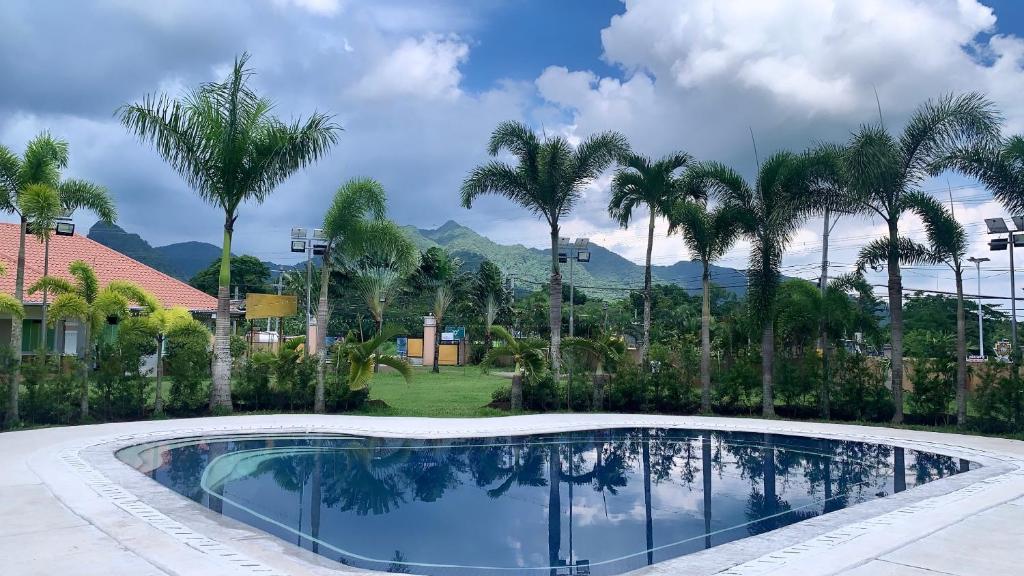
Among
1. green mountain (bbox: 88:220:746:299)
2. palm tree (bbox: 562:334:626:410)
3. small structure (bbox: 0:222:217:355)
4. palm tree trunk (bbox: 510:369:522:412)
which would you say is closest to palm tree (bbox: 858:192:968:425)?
palm tree (bbox: 562:334:626:410)

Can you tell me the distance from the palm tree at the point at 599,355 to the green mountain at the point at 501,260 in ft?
150

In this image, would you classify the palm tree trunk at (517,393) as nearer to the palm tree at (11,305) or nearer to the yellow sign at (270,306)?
the yellow sign at (270,306)

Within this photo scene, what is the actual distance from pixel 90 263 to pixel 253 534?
23.9 metres

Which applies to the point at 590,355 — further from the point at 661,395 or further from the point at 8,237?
the point at 8,237

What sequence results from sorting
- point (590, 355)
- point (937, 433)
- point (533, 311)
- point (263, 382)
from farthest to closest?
point (533, 311), point (590, 355), point (263, 382), point (937, 433)

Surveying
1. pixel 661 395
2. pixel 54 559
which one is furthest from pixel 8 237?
pixel 54 559

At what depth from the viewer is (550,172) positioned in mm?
19984

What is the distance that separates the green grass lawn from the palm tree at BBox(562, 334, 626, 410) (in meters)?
2.56

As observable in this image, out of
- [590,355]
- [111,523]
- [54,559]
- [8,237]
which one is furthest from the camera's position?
[8,237]

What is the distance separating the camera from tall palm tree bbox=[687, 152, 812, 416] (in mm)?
17109

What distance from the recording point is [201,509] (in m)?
7.89

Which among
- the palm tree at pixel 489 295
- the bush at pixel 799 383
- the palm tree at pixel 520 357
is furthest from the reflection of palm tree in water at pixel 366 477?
the palm tree at pixel 489 295

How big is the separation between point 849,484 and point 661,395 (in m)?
8.24

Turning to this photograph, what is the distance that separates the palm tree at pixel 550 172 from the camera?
2008 cm
